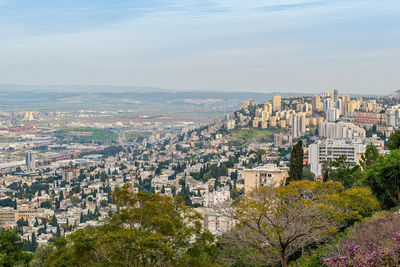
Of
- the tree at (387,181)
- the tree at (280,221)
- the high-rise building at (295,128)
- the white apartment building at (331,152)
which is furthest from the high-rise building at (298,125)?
the tree at (280,221)

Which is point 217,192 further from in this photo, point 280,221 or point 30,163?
point 30,163

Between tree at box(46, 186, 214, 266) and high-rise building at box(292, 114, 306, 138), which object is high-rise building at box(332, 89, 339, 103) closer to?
high-rise building at box(292, 114, 306, 138)

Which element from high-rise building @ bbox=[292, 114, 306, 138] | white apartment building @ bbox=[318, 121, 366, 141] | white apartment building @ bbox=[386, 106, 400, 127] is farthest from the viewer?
high-rise building @ bbox=[292, 114, 306, 138]

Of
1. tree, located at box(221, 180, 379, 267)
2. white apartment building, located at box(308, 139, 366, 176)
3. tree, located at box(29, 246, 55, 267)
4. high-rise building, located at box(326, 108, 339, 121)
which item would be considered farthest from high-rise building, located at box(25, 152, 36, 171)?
tree, located at box(221, 180, 379, 267)

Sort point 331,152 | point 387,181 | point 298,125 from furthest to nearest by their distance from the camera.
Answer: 1. point 298,125
2. point 331,152
3. point 387,181

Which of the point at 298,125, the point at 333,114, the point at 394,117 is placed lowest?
the point at 298,125

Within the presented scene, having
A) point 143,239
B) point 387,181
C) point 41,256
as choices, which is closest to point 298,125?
point 387,181
